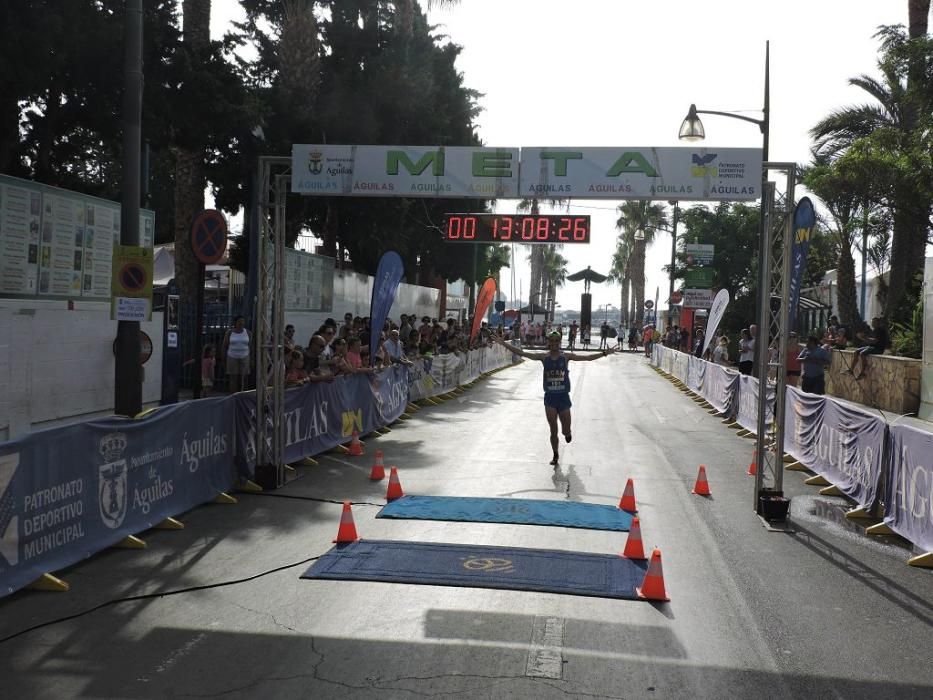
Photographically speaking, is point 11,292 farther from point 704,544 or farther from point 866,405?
point 866,405

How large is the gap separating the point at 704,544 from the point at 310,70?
20936 millimetres

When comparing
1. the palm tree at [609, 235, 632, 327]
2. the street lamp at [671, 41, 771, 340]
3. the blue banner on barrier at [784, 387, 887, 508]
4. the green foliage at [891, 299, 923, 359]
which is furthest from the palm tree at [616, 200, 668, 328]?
the blue banner on barrier at [784, 387, 887, 508]

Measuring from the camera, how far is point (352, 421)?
1560 centimetres

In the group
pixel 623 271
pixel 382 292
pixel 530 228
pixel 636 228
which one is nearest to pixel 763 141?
pixel 530 228

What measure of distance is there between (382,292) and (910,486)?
8967mm

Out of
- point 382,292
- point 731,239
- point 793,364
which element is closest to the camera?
point 382,292

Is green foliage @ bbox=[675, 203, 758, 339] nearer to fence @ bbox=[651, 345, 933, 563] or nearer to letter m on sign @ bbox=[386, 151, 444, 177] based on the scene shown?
fence @ bbox=[651, 345, 933, 563]

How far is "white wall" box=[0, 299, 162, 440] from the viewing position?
1276 cm

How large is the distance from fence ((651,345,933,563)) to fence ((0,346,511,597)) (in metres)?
7.16

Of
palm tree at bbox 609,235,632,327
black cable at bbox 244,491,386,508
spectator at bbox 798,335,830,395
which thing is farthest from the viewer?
palm tree at bbox 609,235,632,327

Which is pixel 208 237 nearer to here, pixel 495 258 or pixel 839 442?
pixel 839 442

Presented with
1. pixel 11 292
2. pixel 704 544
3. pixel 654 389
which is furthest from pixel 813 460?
pixel 654 389

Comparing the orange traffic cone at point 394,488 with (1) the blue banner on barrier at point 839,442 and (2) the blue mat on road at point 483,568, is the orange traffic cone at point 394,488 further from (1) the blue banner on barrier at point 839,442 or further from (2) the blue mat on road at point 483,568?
(1) the blue banner on barrier at point 839,442

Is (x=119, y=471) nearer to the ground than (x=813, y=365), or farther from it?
nearer to the ground
